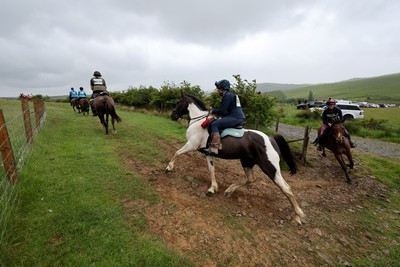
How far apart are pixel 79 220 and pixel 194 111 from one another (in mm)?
3474

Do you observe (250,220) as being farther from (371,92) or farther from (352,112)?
(371,92)

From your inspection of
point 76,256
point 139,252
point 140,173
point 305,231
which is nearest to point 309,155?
point 305,231

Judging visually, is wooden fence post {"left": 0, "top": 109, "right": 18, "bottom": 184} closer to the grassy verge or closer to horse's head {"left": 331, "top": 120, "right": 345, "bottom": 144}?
the grassy verge

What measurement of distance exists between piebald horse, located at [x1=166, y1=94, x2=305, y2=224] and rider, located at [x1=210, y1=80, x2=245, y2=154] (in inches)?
7.9

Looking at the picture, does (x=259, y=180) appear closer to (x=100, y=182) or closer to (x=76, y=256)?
(x=100, y=182)

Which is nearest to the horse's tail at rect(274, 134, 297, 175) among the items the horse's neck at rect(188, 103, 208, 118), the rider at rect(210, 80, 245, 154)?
the rider at rect(210, 80, 245, 154)

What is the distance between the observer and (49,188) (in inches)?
155

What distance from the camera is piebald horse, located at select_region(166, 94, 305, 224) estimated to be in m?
4.24

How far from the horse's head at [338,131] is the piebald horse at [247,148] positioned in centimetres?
333

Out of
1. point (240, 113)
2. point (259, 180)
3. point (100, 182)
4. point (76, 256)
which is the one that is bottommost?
point (259, 180)

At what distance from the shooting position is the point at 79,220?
3.23m

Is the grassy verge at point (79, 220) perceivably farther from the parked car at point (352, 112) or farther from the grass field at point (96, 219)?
the parked car at point (352, 112)

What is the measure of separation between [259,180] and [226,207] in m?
2.10

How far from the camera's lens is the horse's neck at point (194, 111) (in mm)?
5289
